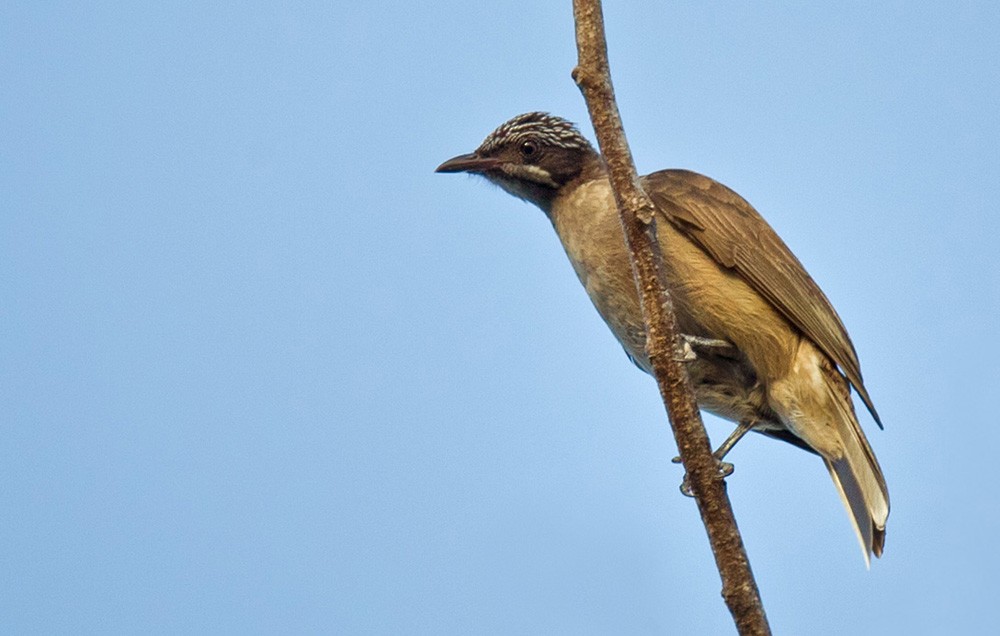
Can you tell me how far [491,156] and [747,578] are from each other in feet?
13.0

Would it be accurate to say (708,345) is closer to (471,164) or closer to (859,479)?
(859,479)

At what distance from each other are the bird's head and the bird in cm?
54

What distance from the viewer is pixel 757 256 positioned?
7945 millimetres

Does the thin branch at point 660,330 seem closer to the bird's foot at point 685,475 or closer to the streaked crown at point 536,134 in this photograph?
the bird's foot at point 685,475

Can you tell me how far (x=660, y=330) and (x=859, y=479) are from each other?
2574 millimetres

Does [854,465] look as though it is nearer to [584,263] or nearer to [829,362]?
[829,362]

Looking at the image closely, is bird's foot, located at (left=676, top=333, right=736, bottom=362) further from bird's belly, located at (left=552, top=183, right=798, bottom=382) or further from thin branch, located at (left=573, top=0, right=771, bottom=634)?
thin branch, located at (left=573, top=0, right=771, bottom=634)

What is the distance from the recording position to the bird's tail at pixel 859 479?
746 cm

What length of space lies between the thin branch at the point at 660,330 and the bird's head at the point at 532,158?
2963 millimetres

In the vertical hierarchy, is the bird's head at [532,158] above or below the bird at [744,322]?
above

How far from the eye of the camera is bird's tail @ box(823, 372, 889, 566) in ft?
24.5

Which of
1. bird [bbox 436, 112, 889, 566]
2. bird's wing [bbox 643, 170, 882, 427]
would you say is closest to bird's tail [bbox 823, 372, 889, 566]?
bird [bbox 436, 112, 889, 566]

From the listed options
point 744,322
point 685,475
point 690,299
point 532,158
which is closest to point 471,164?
point 532,158

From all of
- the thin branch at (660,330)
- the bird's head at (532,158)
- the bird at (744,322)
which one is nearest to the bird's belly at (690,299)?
the bird at (744,322)
